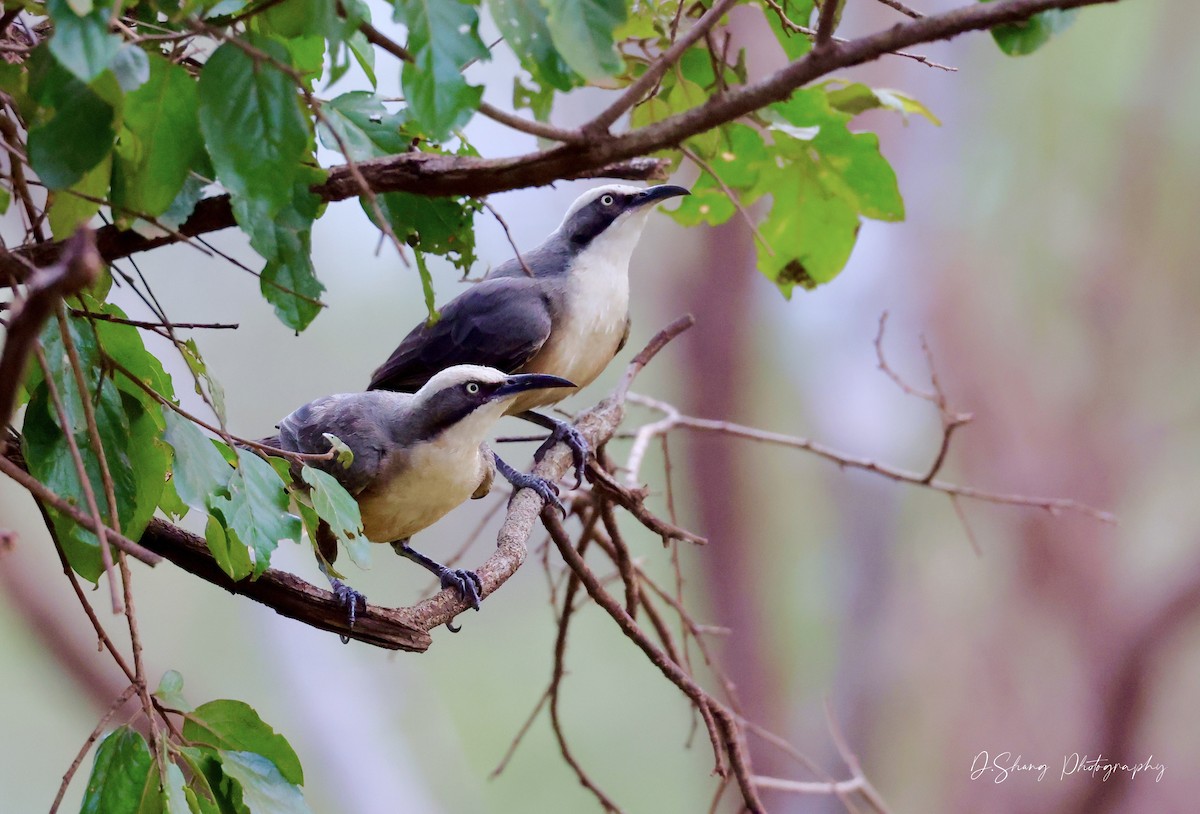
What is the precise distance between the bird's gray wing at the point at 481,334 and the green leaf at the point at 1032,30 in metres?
1.43

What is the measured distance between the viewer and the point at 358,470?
75.2 inches

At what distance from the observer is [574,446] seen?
220cm

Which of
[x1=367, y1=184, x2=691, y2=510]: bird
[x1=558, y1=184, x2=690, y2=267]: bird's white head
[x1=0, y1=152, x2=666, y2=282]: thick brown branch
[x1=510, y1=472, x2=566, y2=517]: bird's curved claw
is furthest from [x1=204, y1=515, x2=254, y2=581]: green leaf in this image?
[x1=558, y1=184, x2=690, y2=267]: bird's white head

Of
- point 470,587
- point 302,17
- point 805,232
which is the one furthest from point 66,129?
point 805,232

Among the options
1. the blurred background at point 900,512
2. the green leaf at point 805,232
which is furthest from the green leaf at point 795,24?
the blurred background at point 900,512

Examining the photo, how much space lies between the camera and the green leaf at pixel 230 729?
1.22 m

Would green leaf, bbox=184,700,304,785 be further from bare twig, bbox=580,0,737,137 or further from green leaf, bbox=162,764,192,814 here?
bare twig, bbox=580,0,737,137

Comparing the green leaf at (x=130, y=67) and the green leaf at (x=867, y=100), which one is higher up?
the green leaf at (x=130, y=67)

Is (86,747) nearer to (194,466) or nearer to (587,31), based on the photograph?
(194,466)

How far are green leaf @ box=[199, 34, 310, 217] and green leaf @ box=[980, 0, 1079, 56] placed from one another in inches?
23.8

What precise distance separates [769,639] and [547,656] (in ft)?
4.39

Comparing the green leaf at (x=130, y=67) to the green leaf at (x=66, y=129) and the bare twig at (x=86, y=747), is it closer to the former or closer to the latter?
the green leaf at (x=66, y=129)

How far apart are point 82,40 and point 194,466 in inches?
19.7

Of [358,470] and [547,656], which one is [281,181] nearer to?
[358,470]
